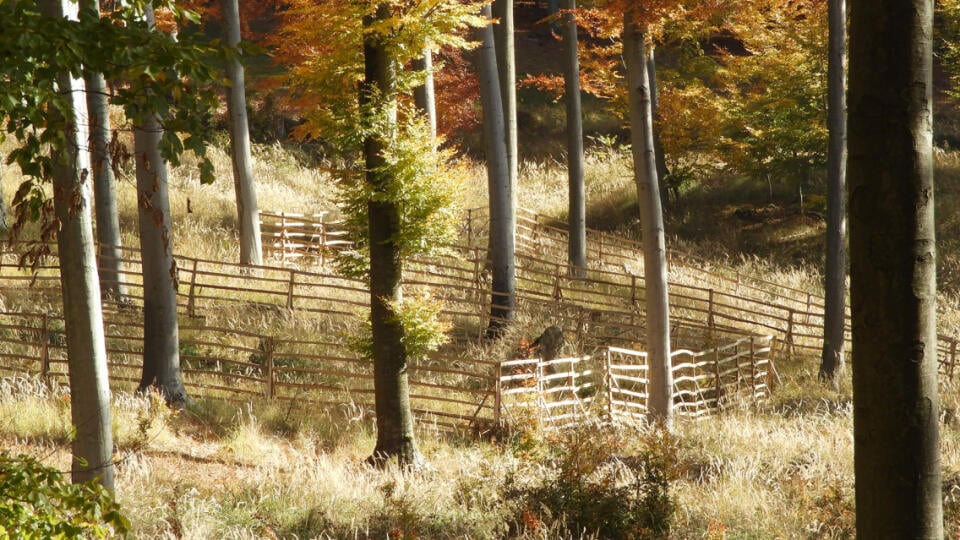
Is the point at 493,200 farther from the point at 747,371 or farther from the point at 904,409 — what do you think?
the point at 904,409

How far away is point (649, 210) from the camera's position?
45.4 ft

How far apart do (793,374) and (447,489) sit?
35.8ft

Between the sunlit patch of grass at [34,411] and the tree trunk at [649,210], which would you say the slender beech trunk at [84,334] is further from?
the tree trunk at [649,210]

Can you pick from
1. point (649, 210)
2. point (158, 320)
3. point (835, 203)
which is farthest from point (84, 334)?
point (835, 203)

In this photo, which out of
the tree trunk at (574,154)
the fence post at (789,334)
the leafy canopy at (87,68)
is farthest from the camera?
the tree trunk at (574,154)

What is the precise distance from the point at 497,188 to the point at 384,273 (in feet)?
25.5

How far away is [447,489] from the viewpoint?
380 inches

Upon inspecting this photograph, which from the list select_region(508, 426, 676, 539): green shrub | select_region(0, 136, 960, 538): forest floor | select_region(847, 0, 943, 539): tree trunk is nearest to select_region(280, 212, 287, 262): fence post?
select_region(0, 136, 960, 538): forest floor

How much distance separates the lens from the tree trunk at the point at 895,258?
4.25 m

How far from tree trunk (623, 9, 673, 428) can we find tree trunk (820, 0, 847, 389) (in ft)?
15.5

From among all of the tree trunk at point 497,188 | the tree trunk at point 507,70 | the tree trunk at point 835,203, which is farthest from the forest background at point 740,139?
the tree trunk at point 835,203

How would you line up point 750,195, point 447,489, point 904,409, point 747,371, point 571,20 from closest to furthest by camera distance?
point 904,409 → point 447,489 → point 747,371 → point 571,20 → point 750,195

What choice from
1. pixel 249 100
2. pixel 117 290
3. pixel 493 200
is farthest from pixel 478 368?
pixel 249 100

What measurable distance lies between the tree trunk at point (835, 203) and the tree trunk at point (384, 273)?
9384mm
